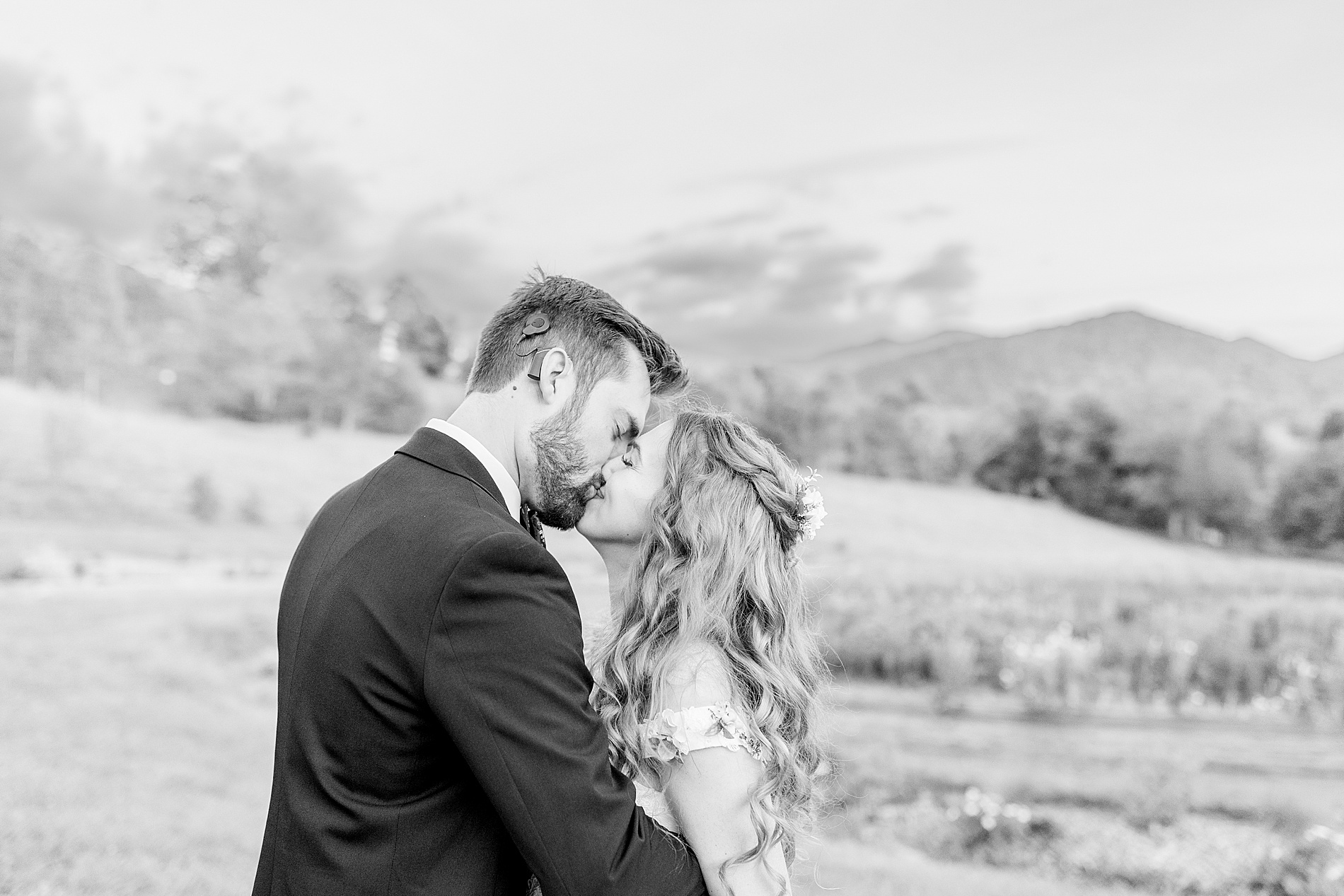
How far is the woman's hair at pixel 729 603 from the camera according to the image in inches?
90.9

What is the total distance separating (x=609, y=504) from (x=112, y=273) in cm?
2290

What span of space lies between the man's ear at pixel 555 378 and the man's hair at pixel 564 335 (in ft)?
0.08

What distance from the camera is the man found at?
60.3 inches

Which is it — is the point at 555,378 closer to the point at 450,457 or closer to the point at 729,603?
the point at 450,457

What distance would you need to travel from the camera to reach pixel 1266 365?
29.6 m

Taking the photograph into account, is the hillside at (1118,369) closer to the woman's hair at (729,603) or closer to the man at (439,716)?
the woman's hair at (729,603)

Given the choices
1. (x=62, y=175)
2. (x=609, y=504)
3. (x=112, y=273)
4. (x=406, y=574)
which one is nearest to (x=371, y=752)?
(x=406, y=574)

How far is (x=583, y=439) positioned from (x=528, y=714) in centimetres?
79

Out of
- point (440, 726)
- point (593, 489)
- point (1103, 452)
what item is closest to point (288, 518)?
point (593, 489)

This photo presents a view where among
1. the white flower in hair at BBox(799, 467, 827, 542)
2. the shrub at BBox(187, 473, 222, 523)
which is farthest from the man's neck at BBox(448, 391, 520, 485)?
the shrub at BBox(187, 473, 222, 523)

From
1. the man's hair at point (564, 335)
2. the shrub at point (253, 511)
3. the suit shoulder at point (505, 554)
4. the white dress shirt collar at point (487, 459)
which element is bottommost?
the shrub at point (253, 511)

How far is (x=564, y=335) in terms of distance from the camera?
213 centimetres

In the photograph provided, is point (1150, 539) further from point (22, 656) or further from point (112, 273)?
point (112, 273)

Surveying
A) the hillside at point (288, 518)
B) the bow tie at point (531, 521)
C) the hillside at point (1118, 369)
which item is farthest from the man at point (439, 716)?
the hillside at point (1118, 369)
